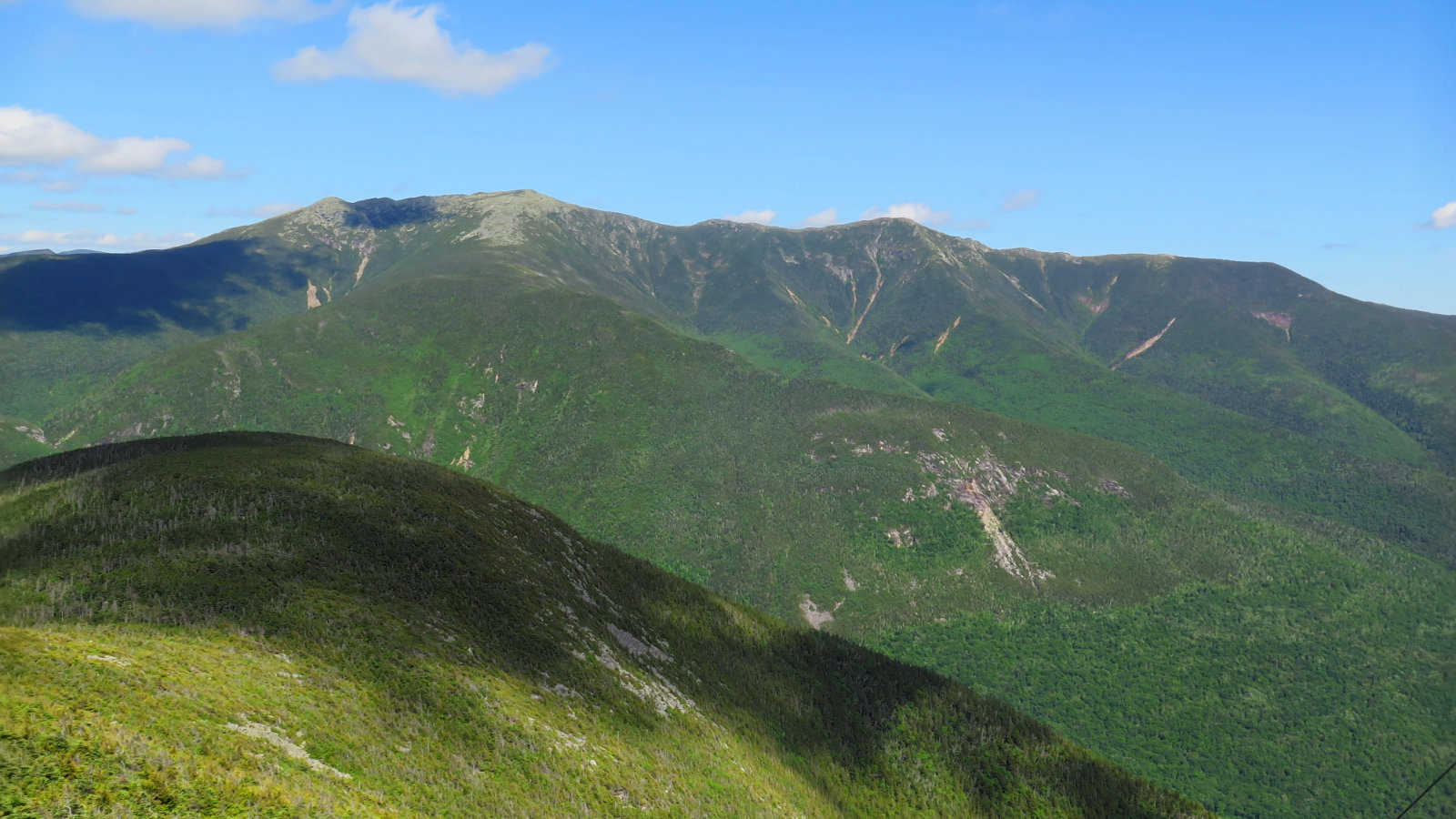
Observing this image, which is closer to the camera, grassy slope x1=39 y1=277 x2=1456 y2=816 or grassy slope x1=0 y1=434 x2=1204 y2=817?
grassy slope x1=0 y1=434 x2=1204 y2=817

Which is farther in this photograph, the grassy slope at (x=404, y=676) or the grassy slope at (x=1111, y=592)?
the grassy slope at (x=1111, y=592)

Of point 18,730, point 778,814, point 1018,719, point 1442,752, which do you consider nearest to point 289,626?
point 18,730

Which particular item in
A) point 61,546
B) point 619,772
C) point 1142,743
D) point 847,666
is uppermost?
Answer: point 61,546

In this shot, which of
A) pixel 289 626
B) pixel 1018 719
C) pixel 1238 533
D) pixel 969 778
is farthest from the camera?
pixel 1238 533

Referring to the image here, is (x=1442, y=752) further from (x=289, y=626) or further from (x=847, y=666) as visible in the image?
(x=289, y=626)

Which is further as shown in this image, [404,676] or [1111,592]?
[1111,592]

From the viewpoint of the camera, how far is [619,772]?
50656mm

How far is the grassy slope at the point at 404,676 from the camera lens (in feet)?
95.6

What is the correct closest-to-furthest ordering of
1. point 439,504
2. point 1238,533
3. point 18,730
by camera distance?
point 18,730, point 439,504, point 1238,533

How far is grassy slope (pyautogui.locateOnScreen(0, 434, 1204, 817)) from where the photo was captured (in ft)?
95.6

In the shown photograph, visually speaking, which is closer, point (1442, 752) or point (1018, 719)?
point (1018, 719)

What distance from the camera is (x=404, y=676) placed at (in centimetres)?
4497

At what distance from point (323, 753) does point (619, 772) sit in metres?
23.7

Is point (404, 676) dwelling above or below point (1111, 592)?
above
